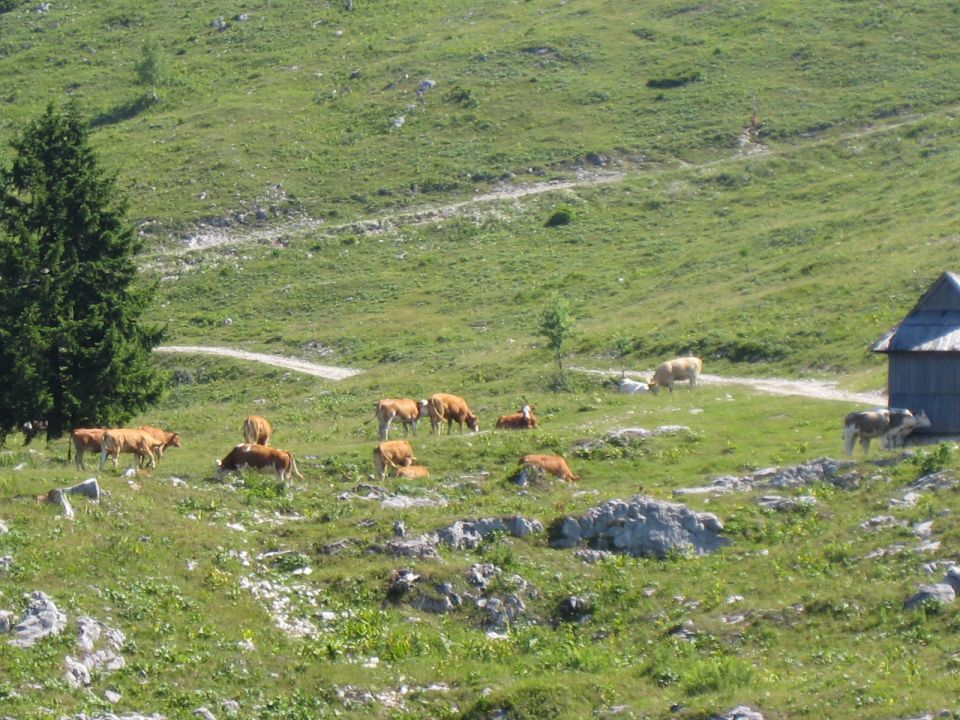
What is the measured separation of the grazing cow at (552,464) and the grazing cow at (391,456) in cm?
289

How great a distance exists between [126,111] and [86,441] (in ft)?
259

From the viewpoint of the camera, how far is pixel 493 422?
4909 cm

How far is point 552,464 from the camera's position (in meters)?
36.9

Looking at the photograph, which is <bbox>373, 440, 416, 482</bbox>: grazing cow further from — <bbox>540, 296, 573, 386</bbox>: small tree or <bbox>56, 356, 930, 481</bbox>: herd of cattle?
<bbox>540, 296, 573, 386</bbox>: small tree

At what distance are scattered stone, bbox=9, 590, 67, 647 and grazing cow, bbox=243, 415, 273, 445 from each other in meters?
16.3

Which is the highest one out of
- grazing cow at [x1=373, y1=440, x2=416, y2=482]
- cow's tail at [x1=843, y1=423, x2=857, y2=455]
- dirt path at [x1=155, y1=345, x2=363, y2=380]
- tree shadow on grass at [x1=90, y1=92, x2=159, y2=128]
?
tree shadow on grass at [x1=90, y1=92, x2=159, y2=128]

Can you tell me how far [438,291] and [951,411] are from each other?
42016mm

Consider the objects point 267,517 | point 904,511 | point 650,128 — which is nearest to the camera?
point 904,511

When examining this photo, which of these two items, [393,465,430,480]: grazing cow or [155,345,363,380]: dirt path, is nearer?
[393,465,430,480]: grazing cow

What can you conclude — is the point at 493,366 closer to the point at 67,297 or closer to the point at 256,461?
the point at 67,297

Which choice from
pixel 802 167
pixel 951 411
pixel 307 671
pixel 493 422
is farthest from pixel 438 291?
pixel 307 671

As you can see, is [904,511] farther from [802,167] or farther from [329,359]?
[802,167]

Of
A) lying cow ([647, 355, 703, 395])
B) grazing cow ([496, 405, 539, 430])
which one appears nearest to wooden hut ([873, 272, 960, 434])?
grazing cow ([496, 405, 539, 430])

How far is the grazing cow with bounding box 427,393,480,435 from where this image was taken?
45969mm
